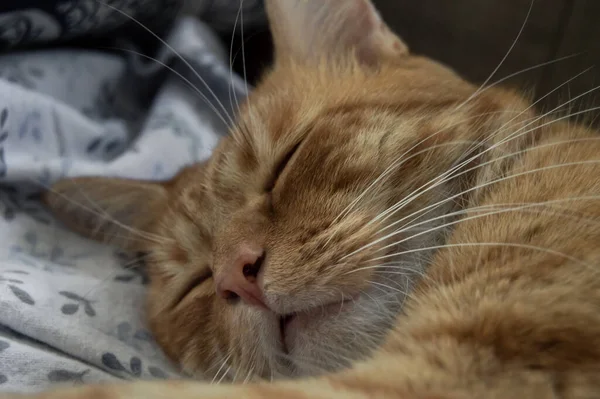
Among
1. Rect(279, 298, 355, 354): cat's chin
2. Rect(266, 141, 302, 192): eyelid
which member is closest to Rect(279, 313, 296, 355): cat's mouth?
Rect(279, 298, 355, 354): cat's chin

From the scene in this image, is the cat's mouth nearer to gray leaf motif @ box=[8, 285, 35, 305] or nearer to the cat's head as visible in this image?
the cat's head

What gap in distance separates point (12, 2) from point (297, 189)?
995 millimetres

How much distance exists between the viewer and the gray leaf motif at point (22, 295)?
3.64 ft

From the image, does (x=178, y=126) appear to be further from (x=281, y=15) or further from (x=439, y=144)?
(x=439, y=144)

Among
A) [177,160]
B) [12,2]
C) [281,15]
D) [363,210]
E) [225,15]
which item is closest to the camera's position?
[363,210]

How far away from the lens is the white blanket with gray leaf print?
108cm

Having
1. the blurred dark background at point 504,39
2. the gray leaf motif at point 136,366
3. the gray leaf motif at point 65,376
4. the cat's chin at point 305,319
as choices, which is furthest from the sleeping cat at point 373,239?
the blurred dark background at point 504,39

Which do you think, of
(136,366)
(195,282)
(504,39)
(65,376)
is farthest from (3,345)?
(504,39)

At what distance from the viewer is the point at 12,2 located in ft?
4.99

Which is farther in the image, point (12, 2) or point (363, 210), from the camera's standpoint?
point (12, 2)

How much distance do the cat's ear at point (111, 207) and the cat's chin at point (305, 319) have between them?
1.87 ft

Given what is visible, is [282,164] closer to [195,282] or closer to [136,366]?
[195,282]

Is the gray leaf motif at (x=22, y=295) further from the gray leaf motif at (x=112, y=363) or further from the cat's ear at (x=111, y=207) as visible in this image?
the cat's ear at (x=111, y=207)

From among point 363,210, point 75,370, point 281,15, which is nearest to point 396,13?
point 281,15
